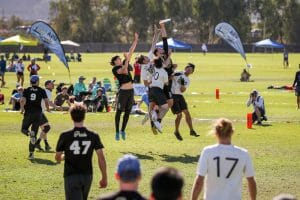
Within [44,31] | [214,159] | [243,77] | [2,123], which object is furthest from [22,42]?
[214,159]

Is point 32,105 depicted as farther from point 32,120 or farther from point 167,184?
point 167,184

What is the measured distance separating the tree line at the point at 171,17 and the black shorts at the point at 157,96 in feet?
415

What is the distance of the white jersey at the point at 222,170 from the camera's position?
25.5 ft

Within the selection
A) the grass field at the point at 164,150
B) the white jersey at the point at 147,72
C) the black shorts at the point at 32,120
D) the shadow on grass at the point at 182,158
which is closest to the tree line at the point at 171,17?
the grass field at the point at 164,150

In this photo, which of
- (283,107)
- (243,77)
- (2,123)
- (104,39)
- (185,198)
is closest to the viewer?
(185,198)

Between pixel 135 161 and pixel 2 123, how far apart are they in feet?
60.3

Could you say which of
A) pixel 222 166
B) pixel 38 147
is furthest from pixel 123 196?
pixel 38 147

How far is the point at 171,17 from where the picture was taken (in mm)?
152625

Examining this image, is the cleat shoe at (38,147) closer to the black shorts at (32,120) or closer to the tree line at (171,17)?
the black shorts at (32,120)

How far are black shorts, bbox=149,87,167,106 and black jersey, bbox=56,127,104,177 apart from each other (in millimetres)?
8137

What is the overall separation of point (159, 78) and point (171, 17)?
137 metres

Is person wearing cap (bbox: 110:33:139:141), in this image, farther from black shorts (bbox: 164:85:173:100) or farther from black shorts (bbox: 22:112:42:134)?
black shorts (bbox: 22:112:42:134)

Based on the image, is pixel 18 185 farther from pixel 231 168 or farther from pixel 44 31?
pixel 44 31

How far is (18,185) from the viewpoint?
42.5 feet
